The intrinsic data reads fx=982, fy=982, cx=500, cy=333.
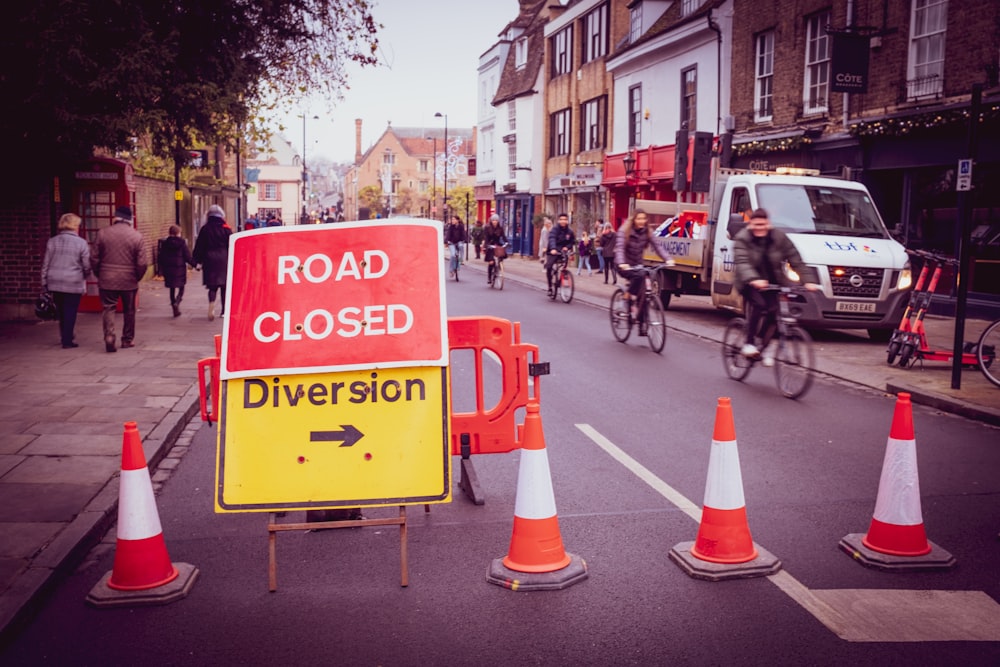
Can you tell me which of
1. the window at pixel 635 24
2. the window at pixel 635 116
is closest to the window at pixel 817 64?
the window at pixel 635 116

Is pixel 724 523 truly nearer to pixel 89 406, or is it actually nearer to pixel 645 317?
pixel 89 406

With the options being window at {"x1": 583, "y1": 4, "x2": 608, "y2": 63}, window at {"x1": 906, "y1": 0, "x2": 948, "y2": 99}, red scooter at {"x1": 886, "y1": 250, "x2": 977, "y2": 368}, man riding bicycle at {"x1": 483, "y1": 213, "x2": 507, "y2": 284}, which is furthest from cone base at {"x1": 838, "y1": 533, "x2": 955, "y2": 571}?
window at {"x1": 583, "y1": 4, "x2": 608, "y2": 63}

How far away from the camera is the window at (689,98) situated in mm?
27953

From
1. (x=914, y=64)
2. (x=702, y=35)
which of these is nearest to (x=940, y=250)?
(x=914, y=64)

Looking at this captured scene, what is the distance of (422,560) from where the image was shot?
4.99 metres

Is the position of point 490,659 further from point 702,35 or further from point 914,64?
point 702,35

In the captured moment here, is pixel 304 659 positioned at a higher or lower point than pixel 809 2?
lower

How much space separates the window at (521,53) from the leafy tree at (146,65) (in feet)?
112

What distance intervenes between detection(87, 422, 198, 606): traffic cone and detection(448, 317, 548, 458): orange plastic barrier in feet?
5.96

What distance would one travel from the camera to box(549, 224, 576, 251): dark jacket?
20427 mm

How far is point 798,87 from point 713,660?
20.3m

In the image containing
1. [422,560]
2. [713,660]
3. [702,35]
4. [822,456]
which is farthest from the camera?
[702,35]

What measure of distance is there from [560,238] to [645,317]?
25.4ft

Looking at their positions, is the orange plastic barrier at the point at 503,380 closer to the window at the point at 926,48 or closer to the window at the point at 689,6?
the window at the point at 926,48
